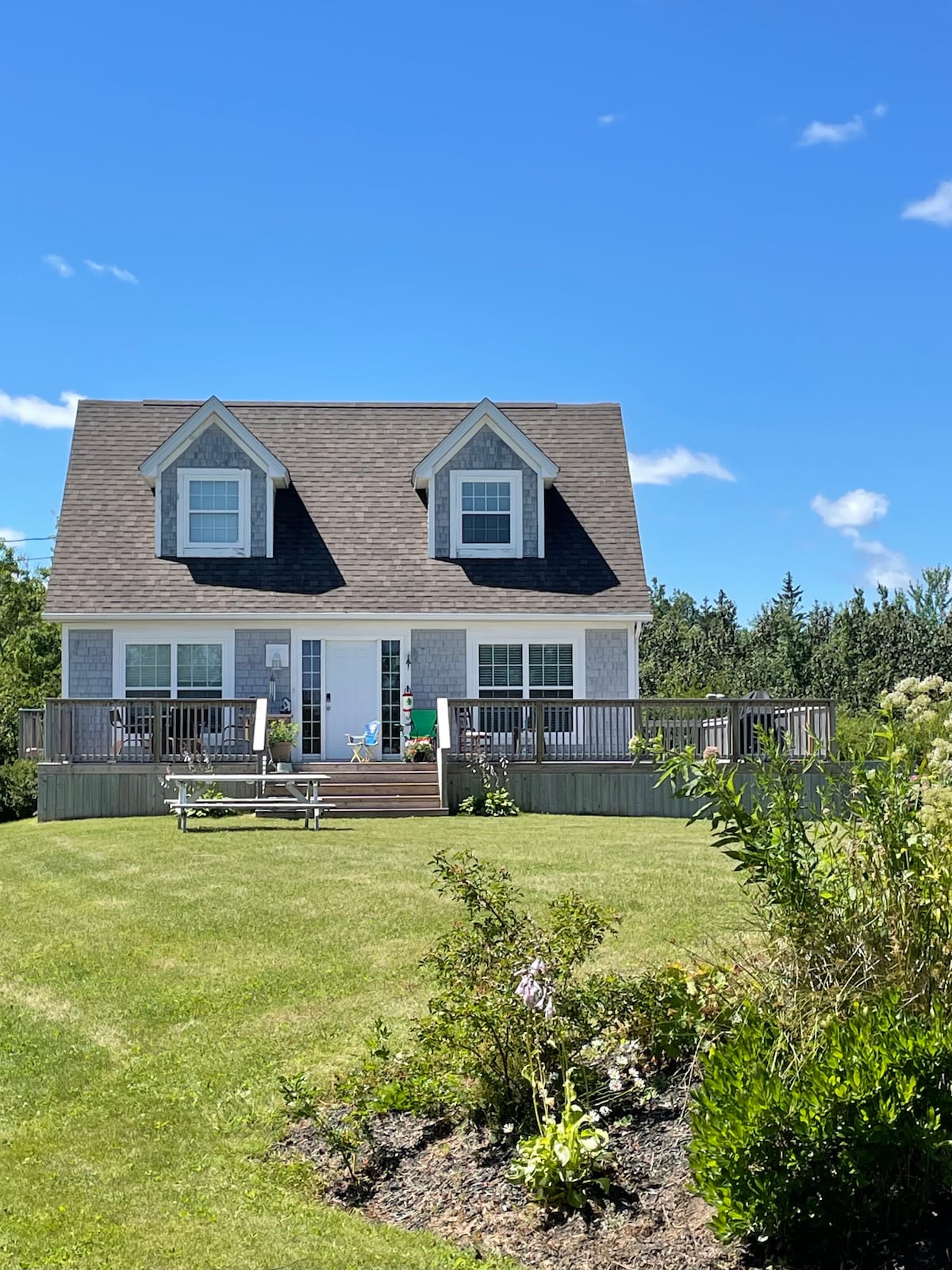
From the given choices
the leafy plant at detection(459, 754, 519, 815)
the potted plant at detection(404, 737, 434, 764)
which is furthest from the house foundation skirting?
the potted plant at detection(404, 737, 434, 764)

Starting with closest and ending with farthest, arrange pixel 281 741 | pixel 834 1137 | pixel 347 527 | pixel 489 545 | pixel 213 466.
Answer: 1. pixel 834 1137
2. pixel 281 741
3. pixel 213 466
4. pixel 489 545
5. pixel 347 527

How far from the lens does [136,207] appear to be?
67.9ft

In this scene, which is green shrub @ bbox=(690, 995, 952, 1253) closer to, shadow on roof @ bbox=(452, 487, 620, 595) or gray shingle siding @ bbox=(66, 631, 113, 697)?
shadow on roof @ bbox=(452, 487, 620, 595)

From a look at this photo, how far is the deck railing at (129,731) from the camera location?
778 inches

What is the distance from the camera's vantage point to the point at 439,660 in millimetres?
23281

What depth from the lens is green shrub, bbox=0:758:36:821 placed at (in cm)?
2289

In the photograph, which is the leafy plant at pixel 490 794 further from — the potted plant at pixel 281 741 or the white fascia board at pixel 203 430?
the white fascia board at pixel 203 430

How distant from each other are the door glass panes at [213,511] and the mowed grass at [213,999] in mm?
9581

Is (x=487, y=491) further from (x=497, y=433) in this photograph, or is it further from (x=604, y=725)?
(x=604, y=725)

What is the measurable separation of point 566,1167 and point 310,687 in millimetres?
18677

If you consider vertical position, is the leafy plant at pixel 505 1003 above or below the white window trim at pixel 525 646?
below

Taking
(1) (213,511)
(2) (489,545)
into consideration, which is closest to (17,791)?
(1) (213,511)

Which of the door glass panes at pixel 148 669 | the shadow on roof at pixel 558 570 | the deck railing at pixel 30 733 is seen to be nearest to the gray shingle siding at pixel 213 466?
the door glass panes at pixel 148 669

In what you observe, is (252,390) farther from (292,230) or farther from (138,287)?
(292,230)
